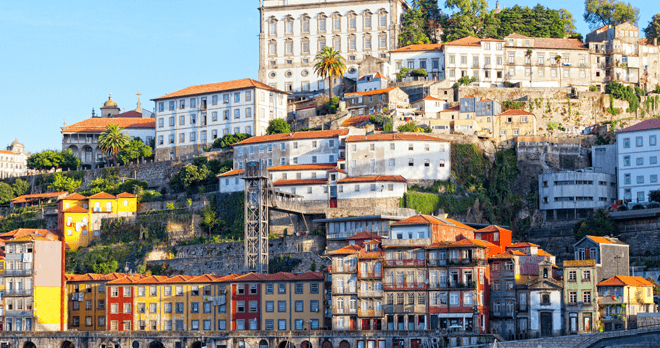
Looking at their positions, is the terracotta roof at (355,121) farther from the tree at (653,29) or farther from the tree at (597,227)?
the tree at (653,29)

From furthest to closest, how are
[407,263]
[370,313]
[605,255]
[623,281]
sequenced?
[605,255], [407,263], [370,313], [623,281]

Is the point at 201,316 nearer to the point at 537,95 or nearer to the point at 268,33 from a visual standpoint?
the point at 537,95

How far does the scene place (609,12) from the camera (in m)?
142

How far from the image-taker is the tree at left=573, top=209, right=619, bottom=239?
9644 cm

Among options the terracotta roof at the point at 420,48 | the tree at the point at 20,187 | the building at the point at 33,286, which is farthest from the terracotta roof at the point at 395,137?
the tree at the point at 20,187

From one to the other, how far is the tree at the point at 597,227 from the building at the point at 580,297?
17.9 m

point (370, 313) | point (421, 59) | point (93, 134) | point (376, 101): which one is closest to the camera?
point (370, 313)

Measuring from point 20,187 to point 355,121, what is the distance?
43.3 m

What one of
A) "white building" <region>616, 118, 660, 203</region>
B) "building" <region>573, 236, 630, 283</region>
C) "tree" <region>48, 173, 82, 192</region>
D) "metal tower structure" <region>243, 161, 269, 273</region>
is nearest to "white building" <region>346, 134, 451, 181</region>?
"metal tower structure" <region>243, 161, 269, 273</region>

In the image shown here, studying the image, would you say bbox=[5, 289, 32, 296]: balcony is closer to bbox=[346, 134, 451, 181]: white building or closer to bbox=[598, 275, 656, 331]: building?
bbox=[346, 134, 451, 181]: white building

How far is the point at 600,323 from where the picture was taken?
78.1 metres

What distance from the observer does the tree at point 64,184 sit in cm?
12606

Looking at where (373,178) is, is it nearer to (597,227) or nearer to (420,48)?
(597,227)

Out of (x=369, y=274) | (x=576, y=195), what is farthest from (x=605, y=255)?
(x=369, y=274)
